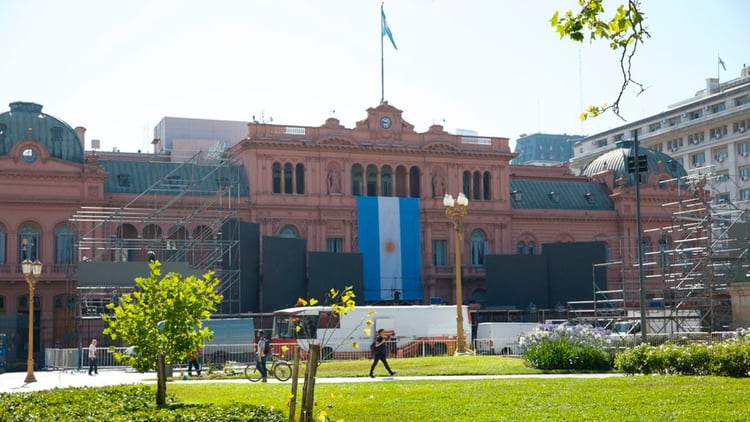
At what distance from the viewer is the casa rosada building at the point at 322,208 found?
67688 millimetres

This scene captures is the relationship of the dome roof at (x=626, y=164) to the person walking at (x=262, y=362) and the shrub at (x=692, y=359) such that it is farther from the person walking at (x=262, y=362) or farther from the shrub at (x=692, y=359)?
the shrub at (x=692, y=359)

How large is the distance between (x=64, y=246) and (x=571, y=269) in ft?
118

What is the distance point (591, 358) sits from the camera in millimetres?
34969

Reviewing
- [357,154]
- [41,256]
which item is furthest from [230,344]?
[357,154]

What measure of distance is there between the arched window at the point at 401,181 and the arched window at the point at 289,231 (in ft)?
29.9

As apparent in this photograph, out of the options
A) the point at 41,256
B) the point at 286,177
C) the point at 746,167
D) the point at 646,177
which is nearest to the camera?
the point at 41,256

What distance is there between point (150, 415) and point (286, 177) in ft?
190

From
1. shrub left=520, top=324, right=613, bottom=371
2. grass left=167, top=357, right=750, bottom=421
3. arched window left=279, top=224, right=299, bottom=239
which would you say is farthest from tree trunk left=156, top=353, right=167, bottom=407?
arched window left=279, top=224, right=299, bottom=239

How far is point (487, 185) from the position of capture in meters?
83.1

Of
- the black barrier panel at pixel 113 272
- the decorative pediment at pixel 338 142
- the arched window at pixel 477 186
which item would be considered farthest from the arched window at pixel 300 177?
the black barrier panel at pixel 113 272

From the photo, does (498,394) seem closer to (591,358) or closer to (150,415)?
(150,415)

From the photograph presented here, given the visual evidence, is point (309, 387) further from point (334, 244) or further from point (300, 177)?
point (300, 177)

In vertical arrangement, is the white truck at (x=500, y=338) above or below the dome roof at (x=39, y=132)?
below

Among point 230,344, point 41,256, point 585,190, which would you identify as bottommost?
point 230,344
